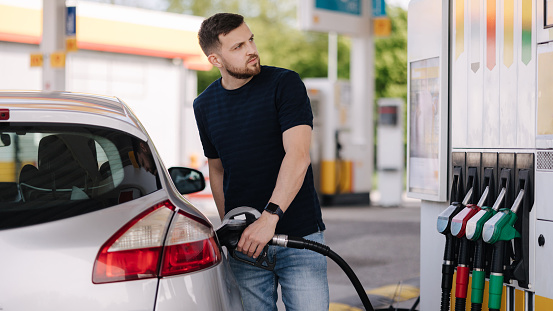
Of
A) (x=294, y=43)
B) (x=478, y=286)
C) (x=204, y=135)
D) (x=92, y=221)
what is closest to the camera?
(x=92, y=221)

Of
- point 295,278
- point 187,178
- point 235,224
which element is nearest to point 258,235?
point 235,224

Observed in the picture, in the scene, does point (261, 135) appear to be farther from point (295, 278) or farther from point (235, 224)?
point (295, 278)

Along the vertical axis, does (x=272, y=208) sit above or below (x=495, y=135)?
below

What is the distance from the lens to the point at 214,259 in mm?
2451

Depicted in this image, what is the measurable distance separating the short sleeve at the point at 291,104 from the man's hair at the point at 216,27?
0.29 meters

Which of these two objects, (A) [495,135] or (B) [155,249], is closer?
(B) [155,249]

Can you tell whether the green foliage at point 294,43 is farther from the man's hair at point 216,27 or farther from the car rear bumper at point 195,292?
the car rear bumper at point 195,292

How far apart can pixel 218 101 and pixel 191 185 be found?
624 mm

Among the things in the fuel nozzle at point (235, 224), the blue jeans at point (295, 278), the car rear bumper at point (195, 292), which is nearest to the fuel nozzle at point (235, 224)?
the fuel nozzle at point (235, 224)

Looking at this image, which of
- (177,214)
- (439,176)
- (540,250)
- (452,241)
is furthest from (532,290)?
(177,214)

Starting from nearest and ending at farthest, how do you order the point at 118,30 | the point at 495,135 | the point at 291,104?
the point at 291,104, the point at 495,135, the point at 118,30

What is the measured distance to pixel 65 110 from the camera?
237 cm

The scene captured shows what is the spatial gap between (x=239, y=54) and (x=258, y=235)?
0.73m

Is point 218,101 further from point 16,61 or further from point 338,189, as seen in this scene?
point 338,189
